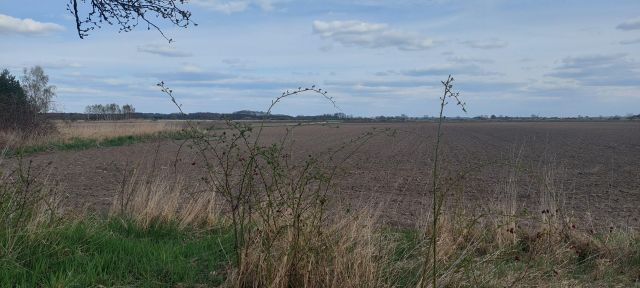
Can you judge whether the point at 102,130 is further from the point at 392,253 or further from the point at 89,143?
the point at 392,253

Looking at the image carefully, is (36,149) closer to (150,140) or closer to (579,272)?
(150,140)

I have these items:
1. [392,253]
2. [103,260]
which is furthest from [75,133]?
[392,253]

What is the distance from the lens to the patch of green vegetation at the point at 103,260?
14.6 ft

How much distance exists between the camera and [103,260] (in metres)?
4.86

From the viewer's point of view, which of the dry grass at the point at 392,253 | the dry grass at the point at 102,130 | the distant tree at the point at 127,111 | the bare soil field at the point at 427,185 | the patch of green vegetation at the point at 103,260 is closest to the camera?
the patch of green vegetation at the point at 103,260

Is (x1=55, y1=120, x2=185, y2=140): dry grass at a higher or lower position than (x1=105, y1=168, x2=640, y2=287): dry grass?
lower

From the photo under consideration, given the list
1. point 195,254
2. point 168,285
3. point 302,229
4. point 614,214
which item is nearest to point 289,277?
point 302,229

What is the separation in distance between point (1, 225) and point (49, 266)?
716 mm

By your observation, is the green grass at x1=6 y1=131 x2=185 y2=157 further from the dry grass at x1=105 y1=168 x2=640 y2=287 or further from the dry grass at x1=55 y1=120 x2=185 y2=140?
the dry grass at x1=105 y1=168 x2=640 y2=287

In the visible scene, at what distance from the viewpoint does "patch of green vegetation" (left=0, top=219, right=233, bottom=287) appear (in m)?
4.45

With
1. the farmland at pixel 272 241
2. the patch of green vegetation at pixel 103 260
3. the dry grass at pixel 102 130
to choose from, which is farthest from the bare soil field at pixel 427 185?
the dry grass at pixel 102 130

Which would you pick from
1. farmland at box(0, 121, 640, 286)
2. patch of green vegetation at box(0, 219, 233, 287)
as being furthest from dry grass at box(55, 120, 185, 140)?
patch of green vegetation at box(0, 219, 233, 287)

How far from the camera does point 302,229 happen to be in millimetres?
A: 4848

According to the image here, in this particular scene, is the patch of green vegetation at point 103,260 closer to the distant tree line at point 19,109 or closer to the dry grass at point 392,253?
the dry grass at point 392,253
